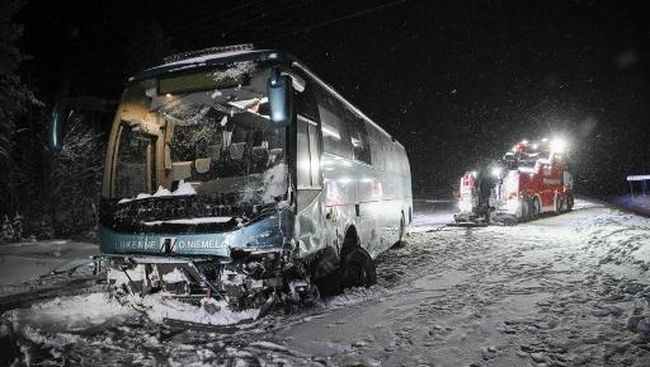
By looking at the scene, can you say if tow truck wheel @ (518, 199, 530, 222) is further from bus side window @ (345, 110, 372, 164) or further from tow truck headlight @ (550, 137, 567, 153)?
bus side window @ (345, 110, 372, 164)

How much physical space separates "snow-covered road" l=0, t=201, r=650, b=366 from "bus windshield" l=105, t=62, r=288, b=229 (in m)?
1.60

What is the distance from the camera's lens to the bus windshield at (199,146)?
6.44 metres

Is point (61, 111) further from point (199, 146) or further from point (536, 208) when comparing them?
point (536, 208)

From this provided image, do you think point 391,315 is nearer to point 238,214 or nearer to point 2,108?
point 238,214

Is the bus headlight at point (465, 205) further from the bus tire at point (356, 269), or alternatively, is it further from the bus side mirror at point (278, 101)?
the bus side mirror at point (278, 101)

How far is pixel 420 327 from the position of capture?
620 cm

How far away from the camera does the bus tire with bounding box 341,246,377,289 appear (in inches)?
324

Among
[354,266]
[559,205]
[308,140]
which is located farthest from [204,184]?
[559,205]

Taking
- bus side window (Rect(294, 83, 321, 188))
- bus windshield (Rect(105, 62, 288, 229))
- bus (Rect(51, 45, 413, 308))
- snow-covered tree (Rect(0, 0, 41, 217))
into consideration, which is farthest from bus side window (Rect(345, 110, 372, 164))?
snow-covered tree (Rect(0, 0, 41, 217))

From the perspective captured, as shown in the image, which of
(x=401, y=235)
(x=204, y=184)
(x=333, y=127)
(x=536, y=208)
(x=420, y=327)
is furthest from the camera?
(x=536, y=208)

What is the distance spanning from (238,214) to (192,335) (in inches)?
62.1

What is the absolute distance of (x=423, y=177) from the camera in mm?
58562

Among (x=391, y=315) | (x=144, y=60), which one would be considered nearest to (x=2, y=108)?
(x=144, y=60)

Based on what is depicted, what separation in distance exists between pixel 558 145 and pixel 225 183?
2067 centimetres
